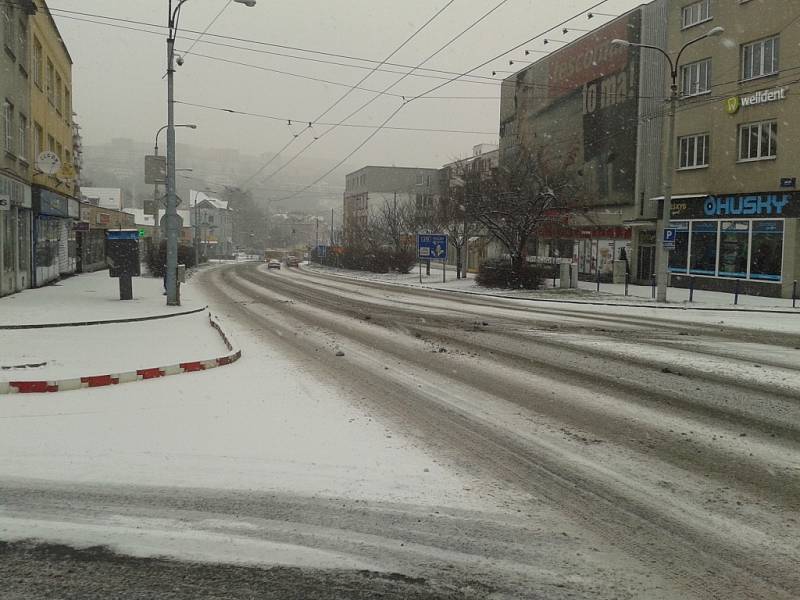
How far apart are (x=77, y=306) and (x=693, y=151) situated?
85.1ft

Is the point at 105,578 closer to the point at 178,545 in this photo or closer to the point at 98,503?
the point at 178,545

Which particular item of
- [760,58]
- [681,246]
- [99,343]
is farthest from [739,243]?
[99,343]

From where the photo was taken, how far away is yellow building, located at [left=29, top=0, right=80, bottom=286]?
24562 mm

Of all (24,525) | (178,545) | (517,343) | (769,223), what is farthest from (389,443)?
(769,223)

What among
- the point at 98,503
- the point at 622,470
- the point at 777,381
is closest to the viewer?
the point at 98,503

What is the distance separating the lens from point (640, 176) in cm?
3528

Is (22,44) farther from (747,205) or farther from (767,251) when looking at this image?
→ (767,251)

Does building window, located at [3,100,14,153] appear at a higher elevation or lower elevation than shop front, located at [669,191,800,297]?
higher

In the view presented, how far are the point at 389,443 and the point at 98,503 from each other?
7.87 feet

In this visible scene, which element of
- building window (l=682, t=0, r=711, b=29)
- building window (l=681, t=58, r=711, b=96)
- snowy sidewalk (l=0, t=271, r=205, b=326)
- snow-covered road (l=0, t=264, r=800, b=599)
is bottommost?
snow-covered road (l=0, t=264, r=800, b=599)

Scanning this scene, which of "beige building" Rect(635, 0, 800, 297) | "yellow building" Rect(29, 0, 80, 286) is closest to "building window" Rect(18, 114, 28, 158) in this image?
"yellow building" Rect(29, 0, 80, 286)

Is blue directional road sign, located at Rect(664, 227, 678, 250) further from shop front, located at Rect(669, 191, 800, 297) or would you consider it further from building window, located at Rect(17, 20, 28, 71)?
building window, located at Rect(17, 20, 28, 71)

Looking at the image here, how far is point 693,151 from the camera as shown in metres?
30.4

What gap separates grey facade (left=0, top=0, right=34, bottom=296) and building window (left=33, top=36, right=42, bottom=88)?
1.77 meters
